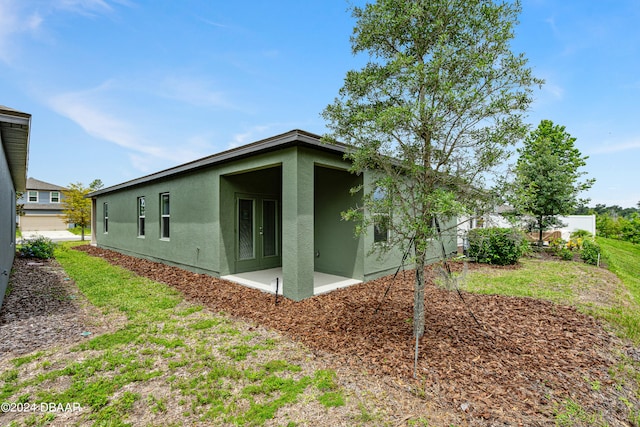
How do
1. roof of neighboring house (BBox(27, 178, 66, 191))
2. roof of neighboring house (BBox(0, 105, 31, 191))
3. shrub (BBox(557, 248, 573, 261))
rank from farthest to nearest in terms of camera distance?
roof of neighboring house (BBox(27, 178, 66, 191)), shrub (BBox(557, 248, 573, 261)), roof of neighboring house (BBox(0, 105, 31, 191))

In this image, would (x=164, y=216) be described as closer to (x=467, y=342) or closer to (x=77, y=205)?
(x=467, y=342)

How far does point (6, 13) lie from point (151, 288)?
6685 millimetres

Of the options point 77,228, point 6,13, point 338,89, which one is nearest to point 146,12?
point 6,13

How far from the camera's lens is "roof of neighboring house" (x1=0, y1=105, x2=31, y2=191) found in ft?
14.6

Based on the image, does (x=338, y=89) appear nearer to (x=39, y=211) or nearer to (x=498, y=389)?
(x=498, y=389)

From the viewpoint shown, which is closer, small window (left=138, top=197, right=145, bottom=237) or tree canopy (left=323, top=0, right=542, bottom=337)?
tree canopy (left=323, top=0, right=542, bottom=337)

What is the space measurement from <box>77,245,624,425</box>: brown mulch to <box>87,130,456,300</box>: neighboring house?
35.0 inches

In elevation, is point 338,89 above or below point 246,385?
above

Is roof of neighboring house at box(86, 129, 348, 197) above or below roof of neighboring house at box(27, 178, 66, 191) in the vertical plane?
below

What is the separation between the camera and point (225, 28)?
8266mm

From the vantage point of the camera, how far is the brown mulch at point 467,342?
2692 mm

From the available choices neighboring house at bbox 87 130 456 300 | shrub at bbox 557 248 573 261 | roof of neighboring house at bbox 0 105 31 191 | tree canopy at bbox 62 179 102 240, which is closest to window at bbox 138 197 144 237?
neighboring house at bbox 87 130 456 300

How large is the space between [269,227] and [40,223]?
35498 millimetres

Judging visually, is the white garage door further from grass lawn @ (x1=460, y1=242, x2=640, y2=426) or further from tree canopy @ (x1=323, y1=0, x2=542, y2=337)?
grass lawn @ (x1=460, y1=242, x2=640, y2=426)
